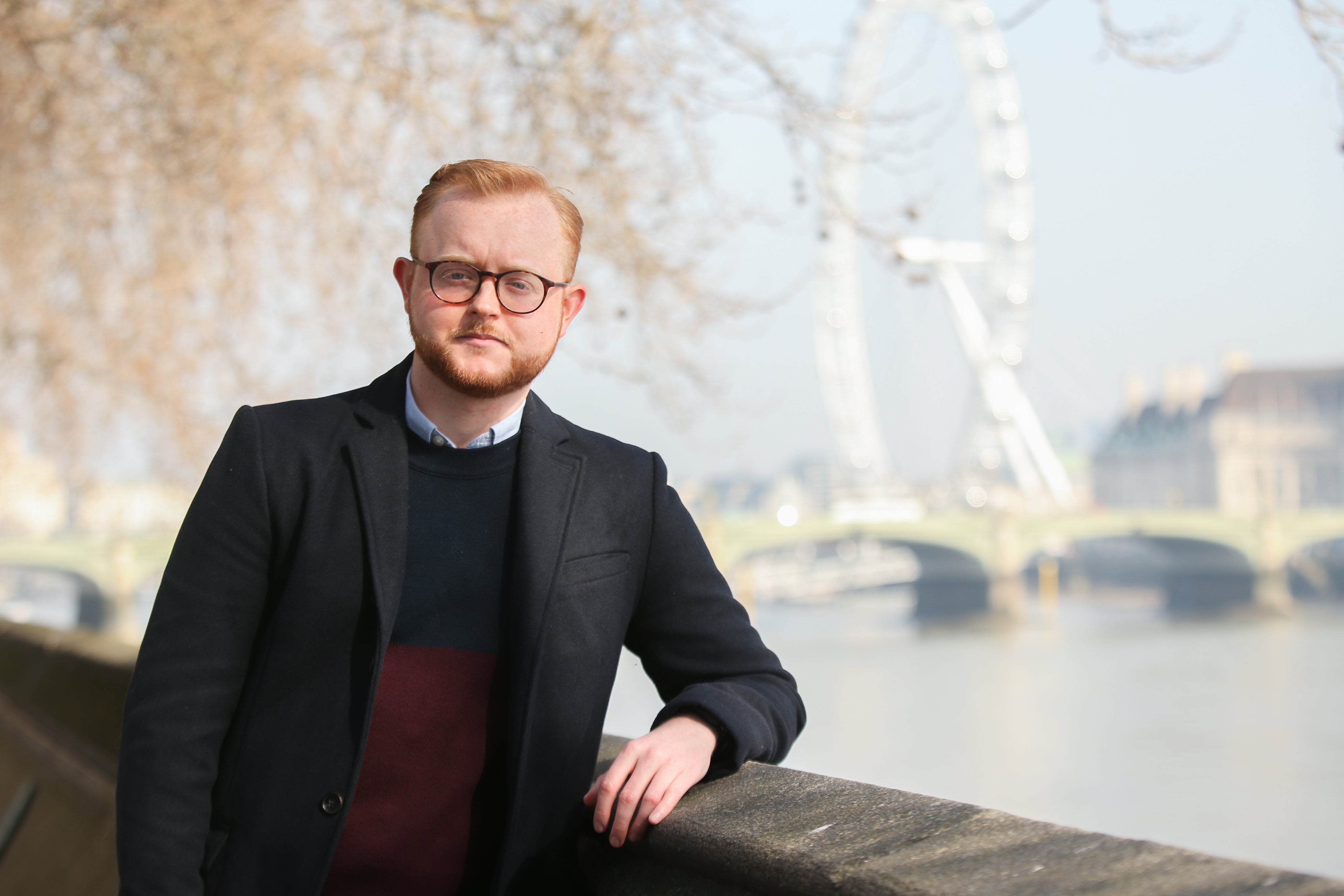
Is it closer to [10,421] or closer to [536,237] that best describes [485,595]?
[536,237]

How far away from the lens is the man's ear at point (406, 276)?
42.2 inches

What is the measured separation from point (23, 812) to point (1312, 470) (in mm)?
46660

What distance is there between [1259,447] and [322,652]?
48016 millimetres

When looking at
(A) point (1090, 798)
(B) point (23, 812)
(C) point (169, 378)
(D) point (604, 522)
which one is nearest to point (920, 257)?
(B) point (23, 812)

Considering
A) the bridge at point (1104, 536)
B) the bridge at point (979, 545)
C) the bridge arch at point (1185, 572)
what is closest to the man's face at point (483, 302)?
the bridge at point (979, 545)

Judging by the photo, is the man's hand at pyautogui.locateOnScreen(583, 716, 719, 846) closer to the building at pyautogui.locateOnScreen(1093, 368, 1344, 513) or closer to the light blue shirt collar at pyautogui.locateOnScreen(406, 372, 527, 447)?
the light blue shirt collar at pyautogui.locateOnScreen(406, 372, 527, 447)

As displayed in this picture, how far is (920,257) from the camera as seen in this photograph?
12.4 ft

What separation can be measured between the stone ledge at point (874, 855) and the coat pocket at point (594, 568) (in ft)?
0.63

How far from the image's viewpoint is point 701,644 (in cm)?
115

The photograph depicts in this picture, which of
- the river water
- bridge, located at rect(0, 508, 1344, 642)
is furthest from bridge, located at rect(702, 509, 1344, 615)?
the river water

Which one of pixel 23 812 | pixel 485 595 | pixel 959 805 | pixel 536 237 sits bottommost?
pixel 23 812

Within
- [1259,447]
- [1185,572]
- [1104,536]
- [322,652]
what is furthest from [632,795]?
[1259,447]

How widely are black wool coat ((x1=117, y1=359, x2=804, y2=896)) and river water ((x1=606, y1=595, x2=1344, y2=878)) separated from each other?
851cm

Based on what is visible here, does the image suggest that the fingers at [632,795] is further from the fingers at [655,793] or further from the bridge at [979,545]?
the bridge at [979,545]
